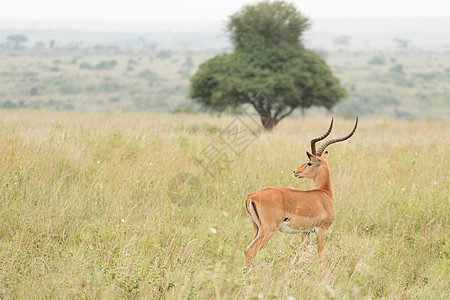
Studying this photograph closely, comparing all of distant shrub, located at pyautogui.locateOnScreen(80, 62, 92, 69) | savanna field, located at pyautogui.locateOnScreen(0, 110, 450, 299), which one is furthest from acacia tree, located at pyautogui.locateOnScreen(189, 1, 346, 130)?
distant shrub, located at pyautogui.locateOnScreen(80, 62, 92, 69)

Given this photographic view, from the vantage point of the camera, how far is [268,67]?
17156mm

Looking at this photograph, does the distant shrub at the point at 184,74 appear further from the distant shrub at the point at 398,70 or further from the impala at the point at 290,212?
the impala at the point at 290,212

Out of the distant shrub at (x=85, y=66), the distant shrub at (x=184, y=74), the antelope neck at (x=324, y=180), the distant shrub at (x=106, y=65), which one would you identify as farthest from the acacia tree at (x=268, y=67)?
the distant shrub at (x=106, y=65)

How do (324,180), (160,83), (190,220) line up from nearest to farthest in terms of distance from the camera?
1. (324,180)
2. (190,220)
3. (160,83)

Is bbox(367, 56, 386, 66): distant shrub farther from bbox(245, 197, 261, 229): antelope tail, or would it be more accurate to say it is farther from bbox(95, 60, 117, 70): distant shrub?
bbox(245, 197, 261, 229): antelope tail

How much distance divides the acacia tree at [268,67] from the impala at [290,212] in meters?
11.9

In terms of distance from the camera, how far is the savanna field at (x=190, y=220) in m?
4.02

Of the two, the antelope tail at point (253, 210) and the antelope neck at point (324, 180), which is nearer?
the antelope tail at point (253, 210)

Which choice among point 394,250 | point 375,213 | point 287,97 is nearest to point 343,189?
point 375,213

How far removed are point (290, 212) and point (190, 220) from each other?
2015 millimetres

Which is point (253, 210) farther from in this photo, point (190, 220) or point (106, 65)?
point (106, 65)

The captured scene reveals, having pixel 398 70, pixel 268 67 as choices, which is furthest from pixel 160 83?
pixel 268 67

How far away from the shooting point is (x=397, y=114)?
2110 inches

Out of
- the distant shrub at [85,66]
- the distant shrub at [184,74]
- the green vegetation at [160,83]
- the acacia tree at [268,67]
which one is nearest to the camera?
the acacia tree at [268,67]
